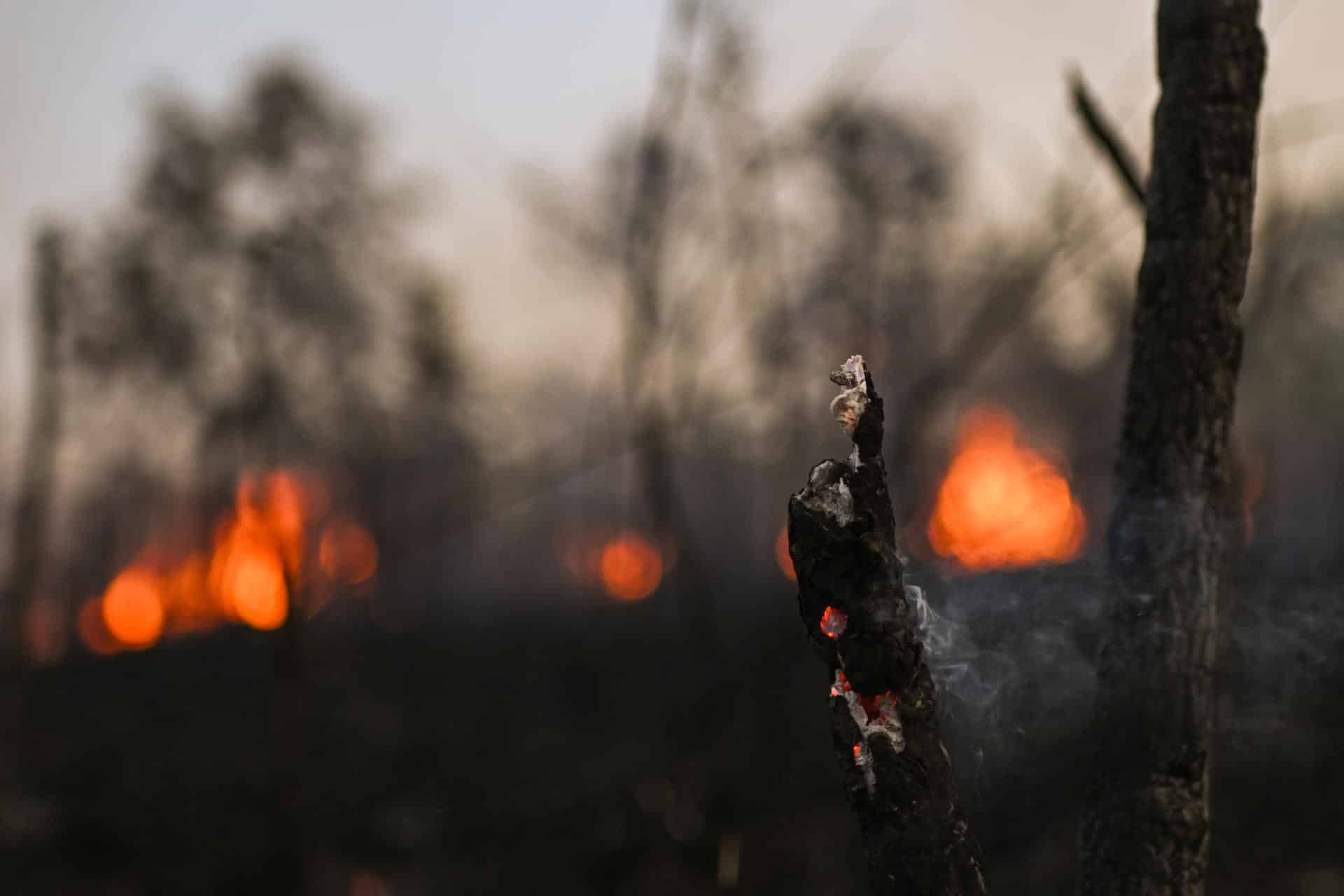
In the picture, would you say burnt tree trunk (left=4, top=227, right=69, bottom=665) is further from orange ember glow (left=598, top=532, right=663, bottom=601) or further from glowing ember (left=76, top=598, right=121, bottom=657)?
glowing ember (left=76, top=598, right=121, bottom=657)

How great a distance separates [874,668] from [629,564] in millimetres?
55749

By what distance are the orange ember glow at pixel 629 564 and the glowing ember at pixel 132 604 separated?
1967cm

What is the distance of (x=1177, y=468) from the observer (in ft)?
6.95

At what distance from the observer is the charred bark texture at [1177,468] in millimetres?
2041

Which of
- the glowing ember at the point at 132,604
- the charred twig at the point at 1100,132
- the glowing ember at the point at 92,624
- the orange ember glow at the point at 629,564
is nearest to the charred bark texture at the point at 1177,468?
the charred twig at the point at 1100,132

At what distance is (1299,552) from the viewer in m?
8.31

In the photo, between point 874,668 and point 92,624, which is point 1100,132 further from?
point 92,624

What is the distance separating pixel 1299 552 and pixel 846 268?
1266 cm

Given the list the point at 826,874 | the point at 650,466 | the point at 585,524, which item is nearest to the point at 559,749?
the point at 826,874

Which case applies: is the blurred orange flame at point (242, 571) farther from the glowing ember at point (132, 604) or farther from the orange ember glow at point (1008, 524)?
the orange ember glow at point (1008, 524)

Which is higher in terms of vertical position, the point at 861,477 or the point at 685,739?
the point at 861,477

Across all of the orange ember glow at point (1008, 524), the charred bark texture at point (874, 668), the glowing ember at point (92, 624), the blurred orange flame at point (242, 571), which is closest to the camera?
the charred bark texture at point (874, 668)

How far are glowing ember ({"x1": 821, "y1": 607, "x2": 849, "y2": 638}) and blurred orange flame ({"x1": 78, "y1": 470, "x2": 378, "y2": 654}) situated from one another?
20.3 ft

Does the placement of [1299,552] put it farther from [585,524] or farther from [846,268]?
[585,524]
